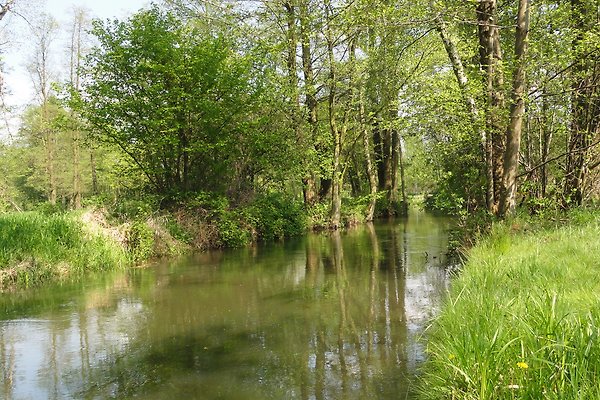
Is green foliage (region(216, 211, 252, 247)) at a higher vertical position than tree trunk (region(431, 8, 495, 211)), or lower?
lower

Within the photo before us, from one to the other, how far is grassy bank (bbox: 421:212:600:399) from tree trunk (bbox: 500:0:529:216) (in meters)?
3.38

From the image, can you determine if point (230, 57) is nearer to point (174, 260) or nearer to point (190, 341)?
point (174, 260)

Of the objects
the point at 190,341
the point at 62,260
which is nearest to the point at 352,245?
the point at 62,260

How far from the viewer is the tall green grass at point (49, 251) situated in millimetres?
10758

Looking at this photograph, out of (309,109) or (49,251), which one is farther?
(309,109)

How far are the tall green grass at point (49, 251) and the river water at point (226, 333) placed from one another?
842 mm

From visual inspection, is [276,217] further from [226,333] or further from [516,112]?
[226,333]

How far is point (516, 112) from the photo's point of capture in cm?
935

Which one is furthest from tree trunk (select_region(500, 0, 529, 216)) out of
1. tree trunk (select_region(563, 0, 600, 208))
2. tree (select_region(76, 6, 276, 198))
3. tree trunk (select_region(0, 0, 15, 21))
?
tree trunk (select_region(0, 0, 15, 21))

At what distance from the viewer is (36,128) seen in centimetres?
3231

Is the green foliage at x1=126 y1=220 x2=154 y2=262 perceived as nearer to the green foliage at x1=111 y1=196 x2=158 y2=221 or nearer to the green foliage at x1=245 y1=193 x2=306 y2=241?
the green foliage at x1=111 y1=196 x2=158 y2=221

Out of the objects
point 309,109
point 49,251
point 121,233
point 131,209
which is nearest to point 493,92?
point 121,233

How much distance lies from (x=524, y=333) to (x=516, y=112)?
697cm

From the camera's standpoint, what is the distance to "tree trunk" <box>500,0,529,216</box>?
30.0ft
